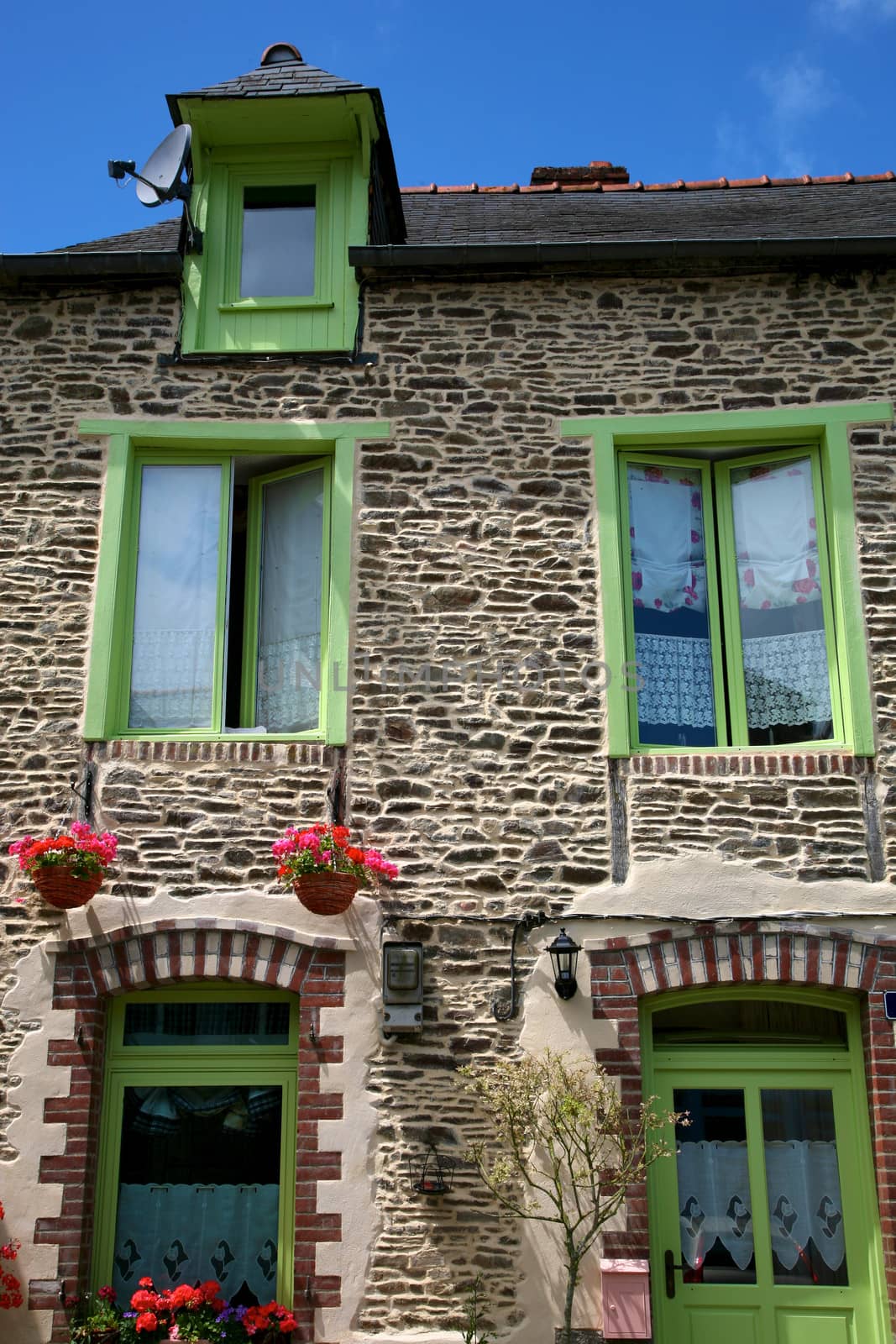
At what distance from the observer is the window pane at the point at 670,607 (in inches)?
280

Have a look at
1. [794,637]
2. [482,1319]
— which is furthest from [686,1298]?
[794,637]

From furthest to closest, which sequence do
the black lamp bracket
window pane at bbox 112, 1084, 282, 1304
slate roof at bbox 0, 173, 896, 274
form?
1. slate roof at bbox 0, 173, 896, 274
2. the black lamp bracket
3. window pane at bbox 112, 1084, 282, 1304

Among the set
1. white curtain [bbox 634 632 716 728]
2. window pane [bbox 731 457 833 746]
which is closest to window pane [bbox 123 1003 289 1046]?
white curtain [bbox 634 632 716 728]

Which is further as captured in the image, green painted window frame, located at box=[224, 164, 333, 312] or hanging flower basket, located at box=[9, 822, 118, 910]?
green painted window frame, located at box=[224, 164, 333, 312]

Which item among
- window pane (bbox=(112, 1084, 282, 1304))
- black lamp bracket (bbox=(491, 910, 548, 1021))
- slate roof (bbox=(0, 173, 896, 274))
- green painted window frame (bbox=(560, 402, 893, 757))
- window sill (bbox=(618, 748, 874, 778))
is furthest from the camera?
slate roof (bbox=(0, 173, 896, 274))

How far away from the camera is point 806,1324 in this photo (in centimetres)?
621

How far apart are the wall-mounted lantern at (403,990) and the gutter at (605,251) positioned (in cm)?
383

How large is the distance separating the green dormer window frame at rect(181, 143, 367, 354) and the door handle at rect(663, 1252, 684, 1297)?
5009 millimetres

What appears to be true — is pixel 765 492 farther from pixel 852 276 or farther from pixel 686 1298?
pixel 686 1298

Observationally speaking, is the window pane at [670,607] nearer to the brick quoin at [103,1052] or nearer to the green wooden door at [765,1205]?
the green wooden door at [765,1205]

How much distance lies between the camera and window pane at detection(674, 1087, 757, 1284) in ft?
20.8

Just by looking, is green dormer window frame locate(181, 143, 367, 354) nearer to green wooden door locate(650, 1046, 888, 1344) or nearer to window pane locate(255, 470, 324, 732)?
window pane locate(255, 470, 324, 732)

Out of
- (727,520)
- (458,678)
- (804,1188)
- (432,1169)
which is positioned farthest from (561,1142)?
(727,520)

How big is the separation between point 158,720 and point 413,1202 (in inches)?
108
